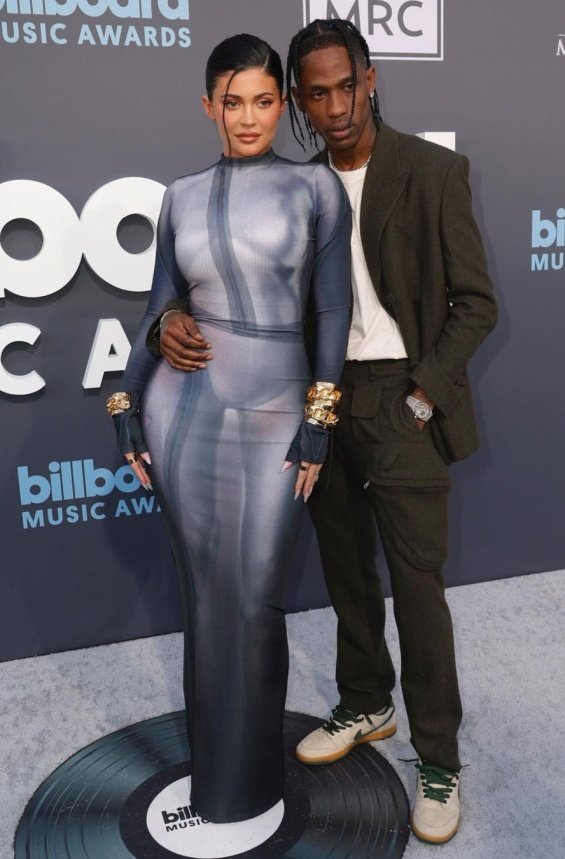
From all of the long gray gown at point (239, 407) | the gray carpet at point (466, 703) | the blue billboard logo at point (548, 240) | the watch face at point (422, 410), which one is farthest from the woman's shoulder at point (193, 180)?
the blue billboard logo at point (548, 240)

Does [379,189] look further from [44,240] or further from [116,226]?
[44,240]

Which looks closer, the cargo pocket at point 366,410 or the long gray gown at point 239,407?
the long gray gown at point 239,407

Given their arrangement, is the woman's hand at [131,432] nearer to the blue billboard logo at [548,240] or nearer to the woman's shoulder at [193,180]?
the woman's shoulder at [193,180]

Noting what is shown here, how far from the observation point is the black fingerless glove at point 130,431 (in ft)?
6.13

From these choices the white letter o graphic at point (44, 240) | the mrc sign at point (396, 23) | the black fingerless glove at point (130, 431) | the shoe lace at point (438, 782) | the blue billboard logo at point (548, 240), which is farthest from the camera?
the blue billboard logo at point (548, 240)

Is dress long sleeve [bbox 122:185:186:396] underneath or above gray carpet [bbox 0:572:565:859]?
above

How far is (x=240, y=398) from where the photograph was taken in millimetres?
1781

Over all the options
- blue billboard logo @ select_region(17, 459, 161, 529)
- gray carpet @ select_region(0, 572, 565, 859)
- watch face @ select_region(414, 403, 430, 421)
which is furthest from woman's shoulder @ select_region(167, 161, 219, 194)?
gray carpet @ select_region(0, 572, 565, 859)

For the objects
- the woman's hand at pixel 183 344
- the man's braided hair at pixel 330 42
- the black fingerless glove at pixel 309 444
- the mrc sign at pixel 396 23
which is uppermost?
the mrc sign at pixel 396 23

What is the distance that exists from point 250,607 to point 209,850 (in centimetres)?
57

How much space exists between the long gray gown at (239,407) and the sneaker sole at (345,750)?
348mm

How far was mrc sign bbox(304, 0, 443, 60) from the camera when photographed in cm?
275

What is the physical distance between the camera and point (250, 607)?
1.83 meters

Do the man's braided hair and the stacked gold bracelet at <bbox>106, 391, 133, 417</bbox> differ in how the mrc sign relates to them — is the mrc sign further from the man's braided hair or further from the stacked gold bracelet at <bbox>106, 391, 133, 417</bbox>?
the stacked gold bracelet at <bbox>106, 391, 133, 417</bbox>
